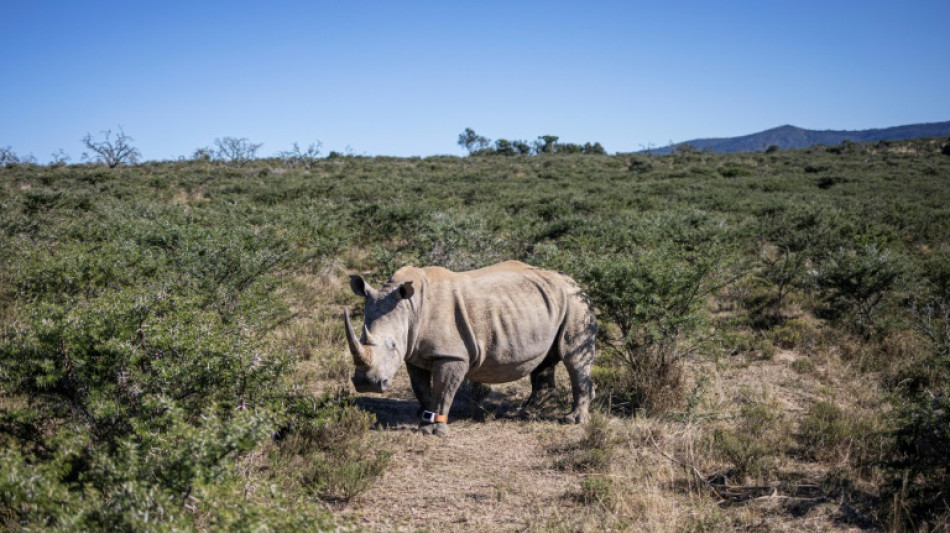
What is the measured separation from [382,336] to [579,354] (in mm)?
2305

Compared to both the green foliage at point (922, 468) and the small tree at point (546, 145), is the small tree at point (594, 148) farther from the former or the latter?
the green foliage at point (922, 468)

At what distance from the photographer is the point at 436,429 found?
19.1 ft

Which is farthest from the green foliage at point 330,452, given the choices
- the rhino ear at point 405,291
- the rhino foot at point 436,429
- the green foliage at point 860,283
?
the green foliage at point 860,283

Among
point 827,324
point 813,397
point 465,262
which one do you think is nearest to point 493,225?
point 465,262

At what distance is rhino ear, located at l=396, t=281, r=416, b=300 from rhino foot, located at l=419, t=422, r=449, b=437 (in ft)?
4.43

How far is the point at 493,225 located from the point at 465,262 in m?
5.83

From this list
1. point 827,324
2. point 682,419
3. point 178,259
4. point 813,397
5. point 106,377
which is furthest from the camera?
point 827,324

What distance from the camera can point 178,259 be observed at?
8.42m

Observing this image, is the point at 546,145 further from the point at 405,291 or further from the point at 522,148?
the point at 405,291

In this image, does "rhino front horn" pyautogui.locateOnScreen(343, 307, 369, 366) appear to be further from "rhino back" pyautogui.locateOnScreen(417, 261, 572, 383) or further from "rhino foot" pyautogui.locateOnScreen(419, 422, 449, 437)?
"rhino foot" pyautogui.locateOnScreen(419, 422, 449, 437)

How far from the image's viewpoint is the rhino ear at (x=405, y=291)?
545cm

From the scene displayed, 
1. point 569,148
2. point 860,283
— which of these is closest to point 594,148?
point 569,148

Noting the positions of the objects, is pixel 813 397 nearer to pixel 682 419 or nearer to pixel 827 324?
pixel 682 419

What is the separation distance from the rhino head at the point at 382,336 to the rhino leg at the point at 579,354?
1839 mm
